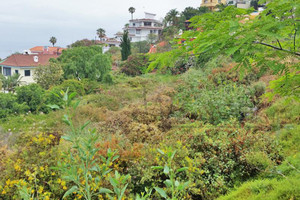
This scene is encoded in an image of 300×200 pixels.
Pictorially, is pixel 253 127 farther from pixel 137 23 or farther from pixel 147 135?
pixel 137 23

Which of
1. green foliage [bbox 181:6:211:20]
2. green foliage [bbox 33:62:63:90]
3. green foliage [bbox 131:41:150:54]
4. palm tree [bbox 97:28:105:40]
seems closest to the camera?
green foliage [bbox 33:62:63:90]

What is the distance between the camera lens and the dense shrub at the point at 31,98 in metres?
13.3

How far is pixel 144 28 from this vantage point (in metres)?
60.3

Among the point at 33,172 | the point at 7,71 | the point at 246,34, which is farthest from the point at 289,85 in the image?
the point at 7,71

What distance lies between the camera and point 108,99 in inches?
467

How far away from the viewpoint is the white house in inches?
2391

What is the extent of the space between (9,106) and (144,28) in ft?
169

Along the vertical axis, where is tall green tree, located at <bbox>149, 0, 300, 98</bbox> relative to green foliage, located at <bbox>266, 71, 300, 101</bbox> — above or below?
above

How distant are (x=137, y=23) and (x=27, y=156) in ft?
205

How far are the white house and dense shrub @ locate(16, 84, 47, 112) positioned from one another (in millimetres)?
49168

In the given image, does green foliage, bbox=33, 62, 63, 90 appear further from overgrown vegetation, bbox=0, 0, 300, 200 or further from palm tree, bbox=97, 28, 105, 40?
palm tree, bbox=97, 28, 105, 40

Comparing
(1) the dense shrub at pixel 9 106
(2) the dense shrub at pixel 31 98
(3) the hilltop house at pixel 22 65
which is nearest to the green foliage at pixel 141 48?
(3) the hilltop house at pixel 22 65

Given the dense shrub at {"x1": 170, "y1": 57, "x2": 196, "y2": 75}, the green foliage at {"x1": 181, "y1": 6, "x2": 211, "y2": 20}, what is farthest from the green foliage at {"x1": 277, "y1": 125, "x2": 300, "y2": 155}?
the green foliage at {"x1": 181, "y1": 6, "x2": 211, "y2": 20}

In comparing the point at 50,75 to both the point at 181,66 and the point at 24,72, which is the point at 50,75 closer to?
the point at 181,66
